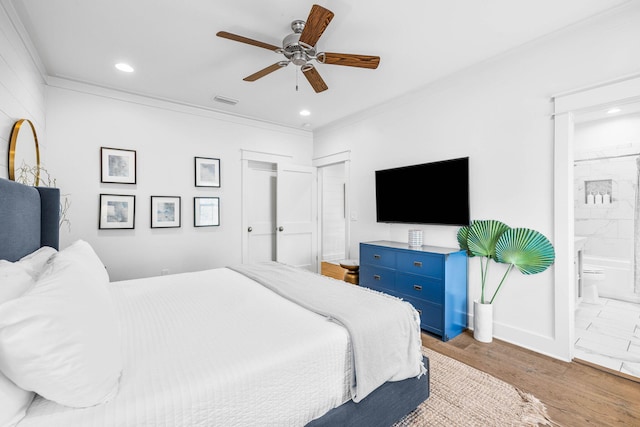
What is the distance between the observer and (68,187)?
10.2 feet

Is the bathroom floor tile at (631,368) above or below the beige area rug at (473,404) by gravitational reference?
above

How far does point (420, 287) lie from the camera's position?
289cm

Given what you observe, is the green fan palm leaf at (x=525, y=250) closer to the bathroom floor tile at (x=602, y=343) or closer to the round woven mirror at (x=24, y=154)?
the bathroom floor tile at (x=602, y=343)

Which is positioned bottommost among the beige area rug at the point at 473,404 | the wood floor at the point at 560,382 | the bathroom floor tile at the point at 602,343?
the wood floor at the point at 560,382

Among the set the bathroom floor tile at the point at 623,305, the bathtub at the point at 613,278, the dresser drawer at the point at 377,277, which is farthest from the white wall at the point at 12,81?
the bathroom floor tile at the point at 623,305

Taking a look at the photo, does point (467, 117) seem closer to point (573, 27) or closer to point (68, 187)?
point (573, 27)

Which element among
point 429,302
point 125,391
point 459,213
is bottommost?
point 429,302

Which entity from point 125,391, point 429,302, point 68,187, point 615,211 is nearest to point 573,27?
point 429,302

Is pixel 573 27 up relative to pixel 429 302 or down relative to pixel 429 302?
up

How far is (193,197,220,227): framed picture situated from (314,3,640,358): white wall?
9.17 ft

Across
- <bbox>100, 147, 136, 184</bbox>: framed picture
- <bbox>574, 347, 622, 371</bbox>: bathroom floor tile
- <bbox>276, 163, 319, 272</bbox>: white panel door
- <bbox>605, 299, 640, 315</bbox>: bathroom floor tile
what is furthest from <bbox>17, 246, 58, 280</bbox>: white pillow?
<bbox>605, 299, 640, 315</bbox>: bathroom floor tile

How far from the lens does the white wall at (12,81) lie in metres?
1.93

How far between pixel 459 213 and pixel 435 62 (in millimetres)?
1525

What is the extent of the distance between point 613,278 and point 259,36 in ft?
17.6
